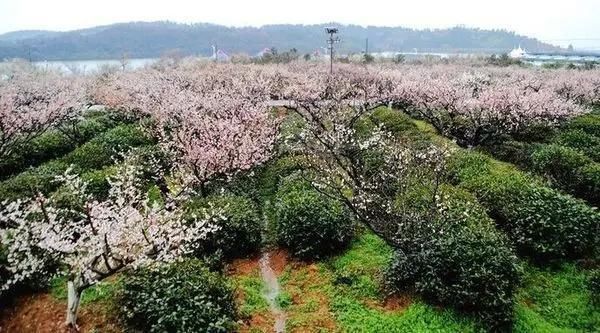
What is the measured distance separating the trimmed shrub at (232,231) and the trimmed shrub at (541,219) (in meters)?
8.13

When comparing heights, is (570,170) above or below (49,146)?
above

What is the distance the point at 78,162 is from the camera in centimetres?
2067

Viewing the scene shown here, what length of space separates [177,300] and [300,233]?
5.48 m

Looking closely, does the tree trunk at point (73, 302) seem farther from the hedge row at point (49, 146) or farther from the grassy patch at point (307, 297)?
the hedge row at point (49, 146)

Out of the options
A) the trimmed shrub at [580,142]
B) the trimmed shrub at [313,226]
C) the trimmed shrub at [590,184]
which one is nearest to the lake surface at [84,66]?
the trimmed shrub at [313,226]

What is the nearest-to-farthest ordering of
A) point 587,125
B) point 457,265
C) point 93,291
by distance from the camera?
point 457,265
point 93,291
point 587,125

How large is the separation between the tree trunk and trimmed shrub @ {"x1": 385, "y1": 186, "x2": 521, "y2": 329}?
7789 mm


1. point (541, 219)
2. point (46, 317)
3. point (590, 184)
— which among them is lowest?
point (46, 317)

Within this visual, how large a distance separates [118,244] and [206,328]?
2.79 m

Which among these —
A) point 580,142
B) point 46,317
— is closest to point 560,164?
point 580,142

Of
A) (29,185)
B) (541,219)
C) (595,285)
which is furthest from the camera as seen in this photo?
(29,185)

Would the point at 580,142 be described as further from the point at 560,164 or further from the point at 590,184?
the point at 590,184

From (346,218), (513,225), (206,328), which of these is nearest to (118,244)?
(206,328)

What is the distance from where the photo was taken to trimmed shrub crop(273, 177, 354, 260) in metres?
14.8
